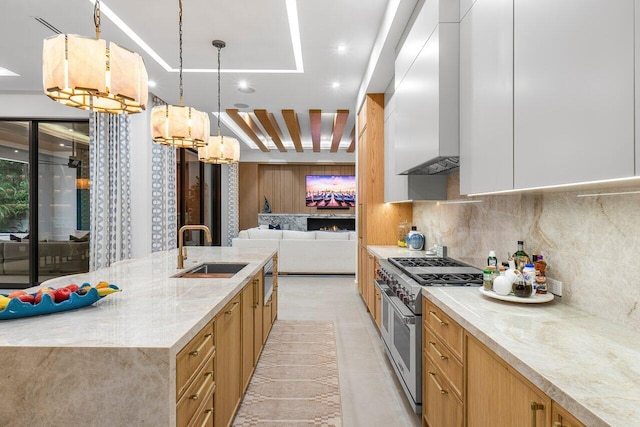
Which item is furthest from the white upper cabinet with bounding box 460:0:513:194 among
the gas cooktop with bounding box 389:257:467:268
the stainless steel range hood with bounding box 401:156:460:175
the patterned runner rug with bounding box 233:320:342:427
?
the patterned runner rug with bounding box 233:320:342:427

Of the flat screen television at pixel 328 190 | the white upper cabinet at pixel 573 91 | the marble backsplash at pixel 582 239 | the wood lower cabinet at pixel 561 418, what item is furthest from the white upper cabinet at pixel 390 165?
the flat screen television at pixel 328 190

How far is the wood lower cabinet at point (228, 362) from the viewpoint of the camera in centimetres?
161

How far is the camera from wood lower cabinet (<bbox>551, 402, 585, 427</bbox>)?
2.65 ft

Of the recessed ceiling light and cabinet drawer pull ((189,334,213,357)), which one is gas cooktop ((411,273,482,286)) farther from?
the recessed ceiling light

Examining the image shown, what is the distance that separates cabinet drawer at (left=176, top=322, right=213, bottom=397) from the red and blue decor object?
1.52 feet

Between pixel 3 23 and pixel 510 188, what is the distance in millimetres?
4381

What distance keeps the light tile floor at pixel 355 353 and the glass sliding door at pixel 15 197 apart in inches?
159

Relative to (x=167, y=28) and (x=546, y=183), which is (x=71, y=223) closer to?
(x=167, y=28)

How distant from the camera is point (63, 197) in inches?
218

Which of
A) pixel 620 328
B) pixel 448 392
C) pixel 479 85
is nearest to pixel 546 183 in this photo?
pixel 620 328

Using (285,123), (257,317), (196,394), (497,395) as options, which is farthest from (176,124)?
(285,123)

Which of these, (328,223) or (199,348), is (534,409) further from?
(328,223)

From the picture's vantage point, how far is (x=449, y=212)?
301cm

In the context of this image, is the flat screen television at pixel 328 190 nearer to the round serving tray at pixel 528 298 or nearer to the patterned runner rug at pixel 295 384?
the patterned runner rug at pixel 295 384
